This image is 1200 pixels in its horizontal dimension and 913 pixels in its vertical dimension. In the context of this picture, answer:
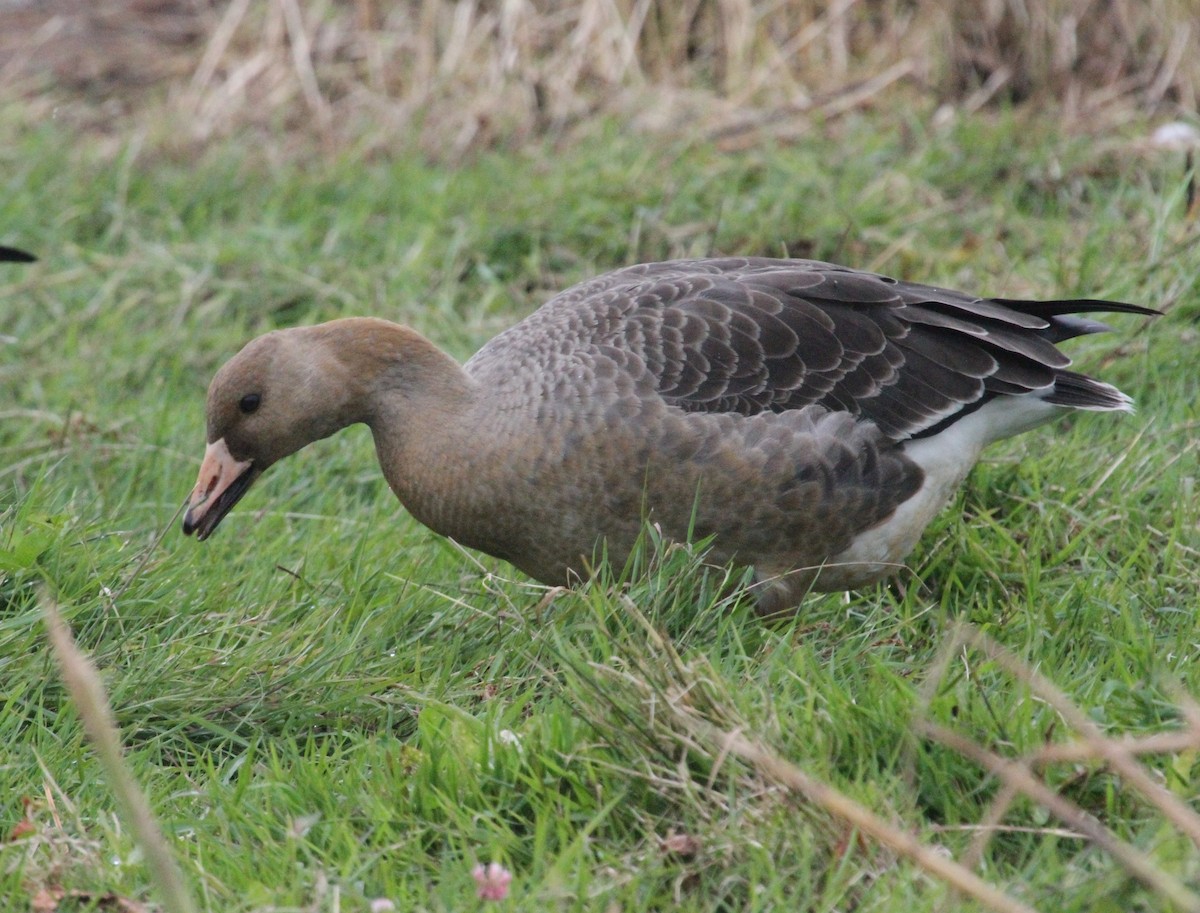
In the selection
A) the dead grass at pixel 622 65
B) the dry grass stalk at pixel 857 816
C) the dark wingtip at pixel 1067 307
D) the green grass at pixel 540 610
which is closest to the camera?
the dry grass stalk at pixel 857 816

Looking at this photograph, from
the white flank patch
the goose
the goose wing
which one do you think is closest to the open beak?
the goose

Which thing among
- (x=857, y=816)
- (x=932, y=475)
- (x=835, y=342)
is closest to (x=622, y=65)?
(x=835, y=342)

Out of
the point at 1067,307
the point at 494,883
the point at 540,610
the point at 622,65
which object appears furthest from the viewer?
the point at 622,65

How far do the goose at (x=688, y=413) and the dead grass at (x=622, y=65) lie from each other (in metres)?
3.72

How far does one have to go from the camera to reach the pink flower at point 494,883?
319cm

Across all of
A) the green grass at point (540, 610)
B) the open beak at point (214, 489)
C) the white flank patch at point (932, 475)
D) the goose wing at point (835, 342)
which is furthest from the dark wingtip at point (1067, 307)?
the open beak at point (214, 489)

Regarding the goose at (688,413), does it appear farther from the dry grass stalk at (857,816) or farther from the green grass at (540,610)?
the dry grass stalk at (857,816)

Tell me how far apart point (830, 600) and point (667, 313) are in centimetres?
104

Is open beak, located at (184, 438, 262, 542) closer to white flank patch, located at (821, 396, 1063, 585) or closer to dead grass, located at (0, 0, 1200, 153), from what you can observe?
white flank patch, located at (821, 396, 1063, 585)

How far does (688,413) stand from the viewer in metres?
4.62

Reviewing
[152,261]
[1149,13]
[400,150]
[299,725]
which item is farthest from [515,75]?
[299,725]

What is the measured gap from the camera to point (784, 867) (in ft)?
10.7

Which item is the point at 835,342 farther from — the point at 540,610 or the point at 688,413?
the point at 540,610

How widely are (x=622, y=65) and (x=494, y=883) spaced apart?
7.06 metres
